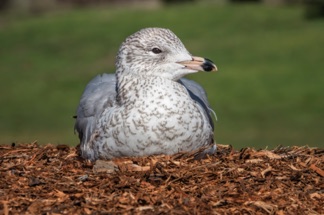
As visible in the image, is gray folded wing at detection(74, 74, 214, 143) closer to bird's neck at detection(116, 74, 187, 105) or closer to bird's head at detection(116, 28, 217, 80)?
bird's neck at detection(116, 74, 187, 105)

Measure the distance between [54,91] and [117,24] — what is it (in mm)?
9665

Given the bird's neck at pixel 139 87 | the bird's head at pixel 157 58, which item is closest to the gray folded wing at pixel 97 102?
the bird's neck at pixel 139 87

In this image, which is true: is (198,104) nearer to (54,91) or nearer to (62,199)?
(62,199)

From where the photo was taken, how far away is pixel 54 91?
93.2ft

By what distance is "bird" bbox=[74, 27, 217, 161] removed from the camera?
7.47m

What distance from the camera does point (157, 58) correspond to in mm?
7805

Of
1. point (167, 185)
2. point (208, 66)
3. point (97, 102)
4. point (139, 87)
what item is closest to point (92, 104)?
point (97, 102)

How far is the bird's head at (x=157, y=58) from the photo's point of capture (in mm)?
7707

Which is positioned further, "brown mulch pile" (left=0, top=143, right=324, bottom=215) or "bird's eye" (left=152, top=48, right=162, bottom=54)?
"bird's eye" (left=152, top=48, right=162, bottom=54)

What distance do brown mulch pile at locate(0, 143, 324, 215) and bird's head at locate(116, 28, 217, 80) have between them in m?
0.71

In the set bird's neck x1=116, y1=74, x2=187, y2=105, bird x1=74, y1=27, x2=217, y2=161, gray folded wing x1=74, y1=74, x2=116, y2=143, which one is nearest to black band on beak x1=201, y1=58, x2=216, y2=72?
bird x1=74, y1=27, x2=217, y2=161

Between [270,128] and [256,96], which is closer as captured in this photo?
[270,128]

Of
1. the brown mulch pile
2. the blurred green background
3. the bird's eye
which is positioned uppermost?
the blurred green background

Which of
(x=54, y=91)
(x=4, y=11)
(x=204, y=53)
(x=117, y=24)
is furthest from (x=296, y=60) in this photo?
(x=4, y=11)
